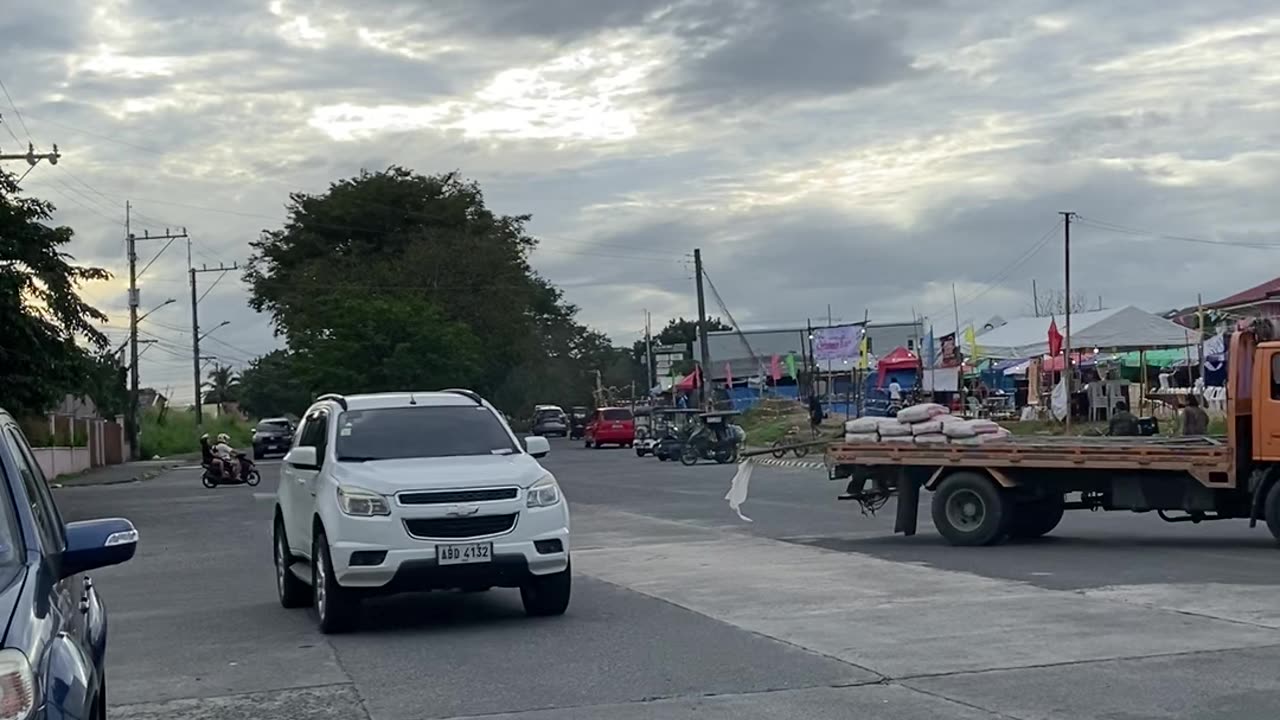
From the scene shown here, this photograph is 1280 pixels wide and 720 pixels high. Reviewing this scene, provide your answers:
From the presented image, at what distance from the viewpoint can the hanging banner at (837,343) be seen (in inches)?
2227

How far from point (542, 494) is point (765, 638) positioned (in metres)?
2.07

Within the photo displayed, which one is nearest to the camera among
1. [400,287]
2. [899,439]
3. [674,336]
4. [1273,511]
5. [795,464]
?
[1273,511]

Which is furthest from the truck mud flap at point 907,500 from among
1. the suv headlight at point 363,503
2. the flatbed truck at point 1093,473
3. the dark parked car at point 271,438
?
the dark parked car at point 271,438

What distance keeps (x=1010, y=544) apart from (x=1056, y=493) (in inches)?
31.0

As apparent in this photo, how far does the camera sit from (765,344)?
104562 mm

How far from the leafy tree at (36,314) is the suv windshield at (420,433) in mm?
18060

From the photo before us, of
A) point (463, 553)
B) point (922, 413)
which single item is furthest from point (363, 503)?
point (922, 413)

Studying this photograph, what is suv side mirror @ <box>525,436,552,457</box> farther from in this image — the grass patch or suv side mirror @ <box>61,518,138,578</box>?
the grass patch

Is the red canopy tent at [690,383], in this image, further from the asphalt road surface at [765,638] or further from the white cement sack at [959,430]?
the asphalt road surface at [765,638]

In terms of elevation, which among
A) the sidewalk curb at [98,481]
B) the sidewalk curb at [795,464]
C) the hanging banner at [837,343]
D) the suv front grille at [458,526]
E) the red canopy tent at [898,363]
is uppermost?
the hanging banner at [837,343]

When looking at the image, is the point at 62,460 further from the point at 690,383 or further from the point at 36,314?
the point at 690,383

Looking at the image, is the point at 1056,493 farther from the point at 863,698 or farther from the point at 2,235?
the point at 2,235

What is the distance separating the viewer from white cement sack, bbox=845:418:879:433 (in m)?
20.1

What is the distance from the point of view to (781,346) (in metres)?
104
